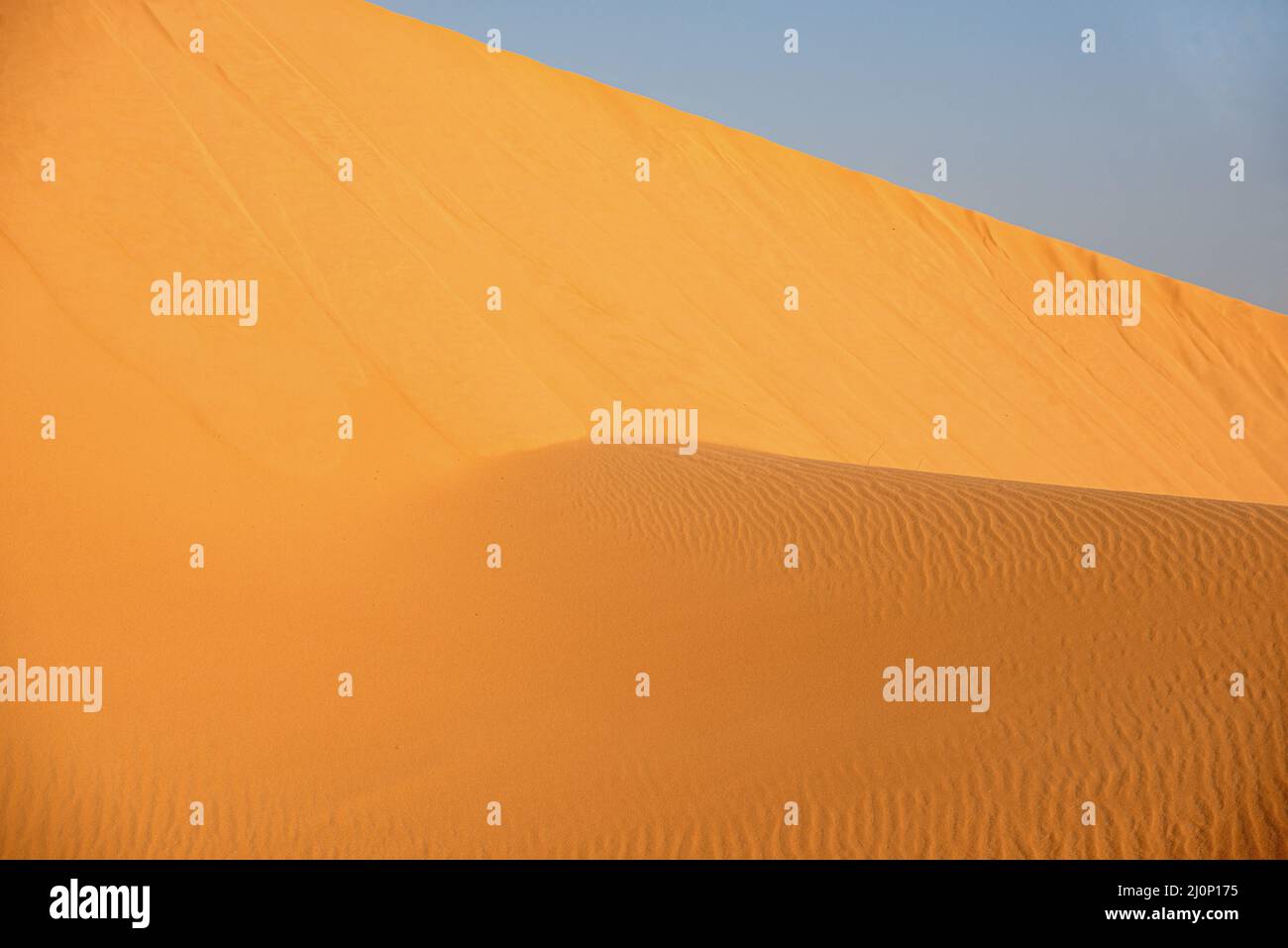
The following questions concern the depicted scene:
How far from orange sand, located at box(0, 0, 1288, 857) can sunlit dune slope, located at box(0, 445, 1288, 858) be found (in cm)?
3

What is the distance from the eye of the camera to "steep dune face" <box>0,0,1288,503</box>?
11.1 m

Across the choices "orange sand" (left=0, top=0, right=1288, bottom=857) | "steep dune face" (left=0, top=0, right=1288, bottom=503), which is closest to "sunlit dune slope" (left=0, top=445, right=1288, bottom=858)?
"orange sand" (left=0, top=0, right=1288, bottom=857)

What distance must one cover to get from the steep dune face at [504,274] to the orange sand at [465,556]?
0.08 m

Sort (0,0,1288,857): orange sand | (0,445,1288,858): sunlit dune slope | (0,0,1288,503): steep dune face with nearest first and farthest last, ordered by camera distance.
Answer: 1. (0,445,1288,858): sunlit dune slope
2. (0,0,1288,857): orange sand
3. (0,0,1288,503): steep dune face

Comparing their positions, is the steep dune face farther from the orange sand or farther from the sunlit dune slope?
the sunlit dune slope

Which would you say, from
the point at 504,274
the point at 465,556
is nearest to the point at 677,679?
the point at 465,556

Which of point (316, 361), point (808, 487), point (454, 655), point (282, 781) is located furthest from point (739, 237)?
point (282, 781)

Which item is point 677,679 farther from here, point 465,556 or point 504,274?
point 504,274

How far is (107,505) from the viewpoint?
869 cm

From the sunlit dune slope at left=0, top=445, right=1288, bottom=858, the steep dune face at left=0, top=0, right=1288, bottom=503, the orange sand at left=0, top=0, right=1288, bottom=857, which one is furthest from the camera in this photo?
the steep dune face at left=0, top=0, right=1288, bottom=503

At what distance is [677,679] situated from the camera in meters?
6.74

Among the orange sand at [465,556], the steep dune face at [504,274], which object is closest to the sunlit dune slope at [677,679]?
the orange sand at [465,556]

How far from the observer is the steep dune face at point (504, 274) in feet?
36.4

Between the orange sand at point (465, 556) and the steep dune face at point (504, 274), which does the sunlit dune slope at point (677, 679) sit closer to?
the orange sand at point (465, 556)
